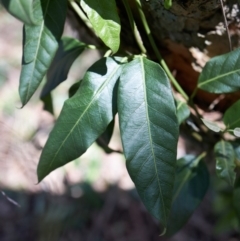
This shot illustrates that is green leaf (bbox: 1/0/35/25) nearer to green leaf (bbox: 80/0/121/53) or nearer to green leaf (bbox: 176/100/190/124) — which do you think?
green leaf (bbox: 80/0/121/53)

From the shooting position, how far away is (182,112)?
103 centimetres

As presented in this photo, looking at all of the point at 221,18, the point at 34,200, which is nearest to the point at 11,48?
the point at 34,200

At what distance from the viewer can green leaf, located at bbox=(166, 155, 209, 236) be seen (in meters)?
1.12

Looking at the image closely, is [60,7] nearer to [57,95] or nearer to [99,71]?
[99,71]

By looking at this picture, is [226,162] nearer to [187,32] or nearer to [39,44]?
[187,32]

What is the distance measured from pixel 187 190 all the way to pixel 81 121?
0.39 metres

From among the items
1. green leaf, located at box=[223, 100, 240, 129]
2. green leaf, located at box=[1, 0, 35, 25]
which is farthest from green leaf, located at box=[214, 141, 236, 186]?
green leaf, located at box=[1, 0, 35, 25]

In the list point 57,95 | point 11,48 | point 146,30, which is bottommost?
point 57,95

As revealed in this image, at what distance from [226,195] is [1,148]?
129 cm

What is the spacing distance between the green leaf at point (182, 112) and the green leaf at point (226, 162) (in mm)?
103

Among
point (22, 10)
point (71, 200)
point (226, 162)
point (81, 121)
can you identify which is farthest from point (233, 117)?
point (71, 200)

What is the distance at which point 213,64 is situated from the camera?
3.26 ft

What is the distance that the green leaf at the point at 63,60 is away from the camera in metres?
1.08

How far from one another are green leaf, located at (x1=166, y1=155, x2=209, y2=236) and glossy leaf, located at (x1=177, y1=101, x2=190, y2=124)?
0.60 feet
